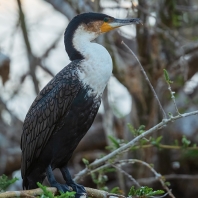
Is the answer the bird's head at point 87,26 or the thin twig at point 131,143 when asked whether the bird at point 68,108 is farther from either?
the thin twig at point 131,143

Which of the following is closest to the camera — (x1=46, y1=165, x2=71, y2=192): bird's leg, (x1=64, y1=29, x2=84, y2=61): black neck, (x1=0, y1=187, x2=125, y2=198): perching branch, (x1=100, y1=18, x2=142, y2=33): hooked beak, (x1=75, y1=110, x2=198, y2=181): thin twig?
(x1=0, y1=187, x2=125, y2=198): perching branch

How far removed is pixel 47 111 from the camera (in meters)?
3.51

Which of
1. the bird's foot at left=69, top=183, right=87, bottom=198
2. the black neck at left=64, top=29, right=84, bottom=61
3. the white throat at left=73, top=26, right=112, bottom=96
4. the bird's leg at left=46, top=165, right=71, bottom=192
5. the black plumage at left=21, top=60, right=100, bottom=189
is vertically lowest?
the bird's foot at left=69, top=183, right=87, bottom=198

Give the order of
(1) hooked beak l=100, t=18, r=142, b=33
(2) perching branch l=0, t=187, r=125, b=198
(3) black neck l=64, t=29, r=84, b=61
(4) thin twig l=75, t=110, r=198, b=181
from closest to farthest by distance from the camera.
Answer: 1. (2) perching branch l=0, t=187, r=125, b=198
2. (4) thin twig l=75, t=110, r=198, b=181
3. (3) black neck l=64, t=29, r=84, b=61
4. (1) hooked beak l=100, t=18, r=142, b=33

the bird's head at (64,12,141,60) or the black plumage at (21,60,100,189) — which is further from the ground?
the bird's head at (64,12,141,60)

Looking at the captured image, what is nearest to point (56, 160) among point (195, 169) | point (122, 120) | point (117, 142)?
point (117, 142)

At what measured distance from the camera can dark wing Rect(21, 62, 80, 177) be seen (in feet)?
11.3

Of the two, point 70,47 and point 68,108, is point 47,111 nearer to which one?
point 68,108

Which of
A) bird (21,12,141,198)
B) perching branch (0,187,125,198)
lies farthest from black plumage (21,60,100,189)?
perching branch (0,187,125,198)

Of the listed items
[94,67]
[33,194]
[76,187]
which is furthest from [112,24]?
[33,194]

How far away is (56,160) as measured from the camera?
3.60 m

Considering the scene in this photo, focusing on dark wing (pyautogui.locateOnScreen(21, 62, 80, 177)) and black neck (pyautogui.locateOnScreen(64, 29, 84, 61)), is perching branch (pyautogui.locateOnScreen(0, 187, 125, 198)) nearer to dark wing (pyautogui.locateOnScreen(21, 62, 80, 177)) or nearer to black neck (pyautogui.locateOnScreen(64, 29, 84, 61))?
dark wing (pyautogui.locateOnScreen(21, 62, 80, 177))

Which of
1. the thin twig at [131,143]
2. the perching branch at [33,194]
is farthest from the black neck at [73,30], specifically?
the perching branch at [33,194]

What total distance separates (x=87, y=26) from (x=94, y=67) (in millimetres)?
371
